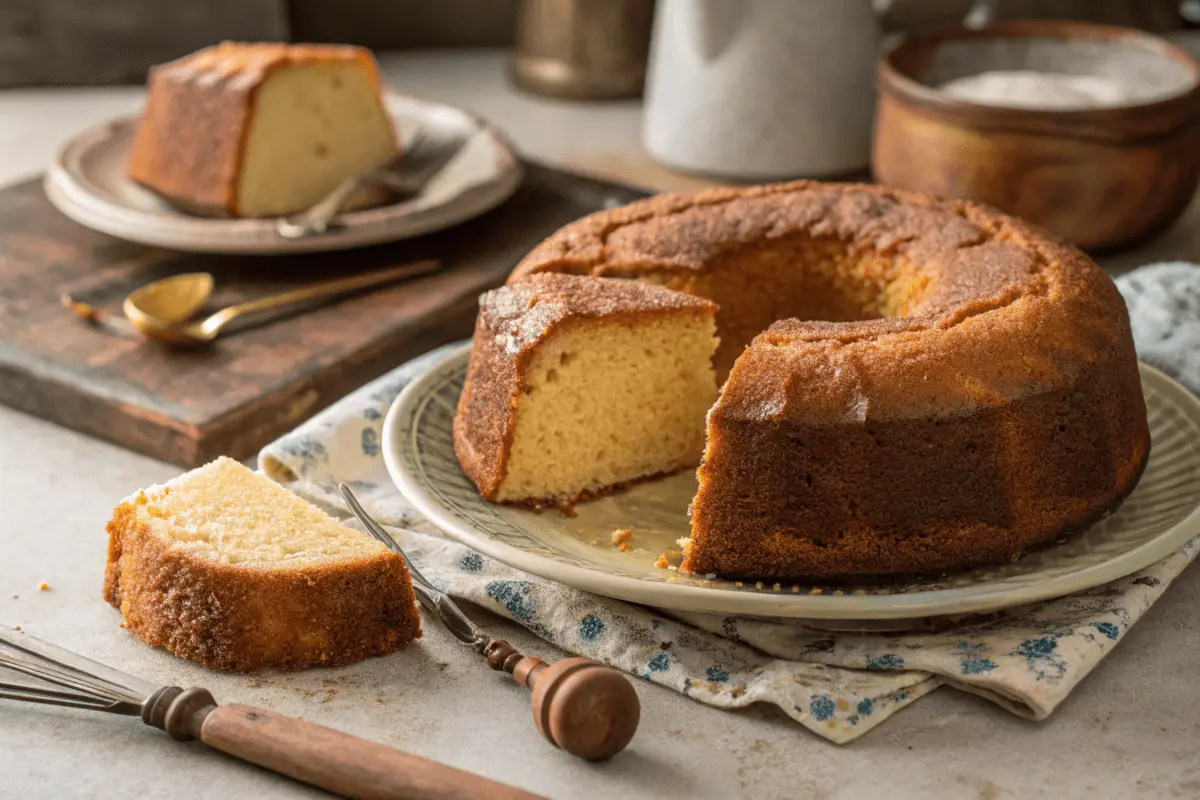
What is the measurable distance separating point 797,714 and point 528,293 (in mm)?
787

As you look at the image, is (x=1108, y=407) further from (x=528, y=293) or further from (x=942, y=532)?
(x=528, y=293)

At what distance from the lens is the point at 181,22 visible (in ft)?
14.5

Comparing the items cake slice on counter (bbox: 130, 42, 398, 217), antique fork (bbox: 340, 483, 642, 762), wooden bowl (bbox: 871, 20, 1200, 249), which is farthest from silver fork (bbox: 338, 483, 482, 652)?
wooden bowl (bbox: 871, 20, 1200, 249)

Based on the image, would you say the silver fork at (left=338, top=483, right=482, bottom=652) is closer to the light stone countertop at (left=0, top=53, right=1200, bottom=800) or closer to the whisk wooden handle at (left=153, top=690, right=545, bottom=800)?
the light stone countertop at (left=0, top=53, right=1200, bottom=800)

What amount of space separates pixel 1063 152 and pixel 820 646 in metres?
1.64

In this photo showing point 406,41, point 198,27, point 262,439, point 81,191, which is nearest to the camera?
point 262,439

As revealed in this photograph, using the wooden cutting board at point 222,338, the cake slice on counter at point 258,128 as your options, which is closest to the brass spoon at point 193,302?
the wooden cutting board at point 222,338

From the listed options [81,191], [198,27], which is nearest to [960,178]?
[81,191]

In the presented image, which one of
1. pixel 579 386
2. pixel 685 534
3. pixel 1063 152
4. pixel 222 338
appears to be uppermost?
pixel 1063 152

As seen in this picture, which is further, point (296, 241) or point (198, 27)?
point (198, 27)

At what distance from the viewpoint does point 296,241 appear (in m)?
3.06

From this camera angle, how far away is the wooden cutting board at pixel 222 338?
2555mm

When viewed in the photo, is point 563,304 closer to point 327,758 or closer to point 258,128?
point 327,758

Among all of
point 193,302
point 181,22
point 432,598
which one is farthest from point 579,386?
point 181,22
